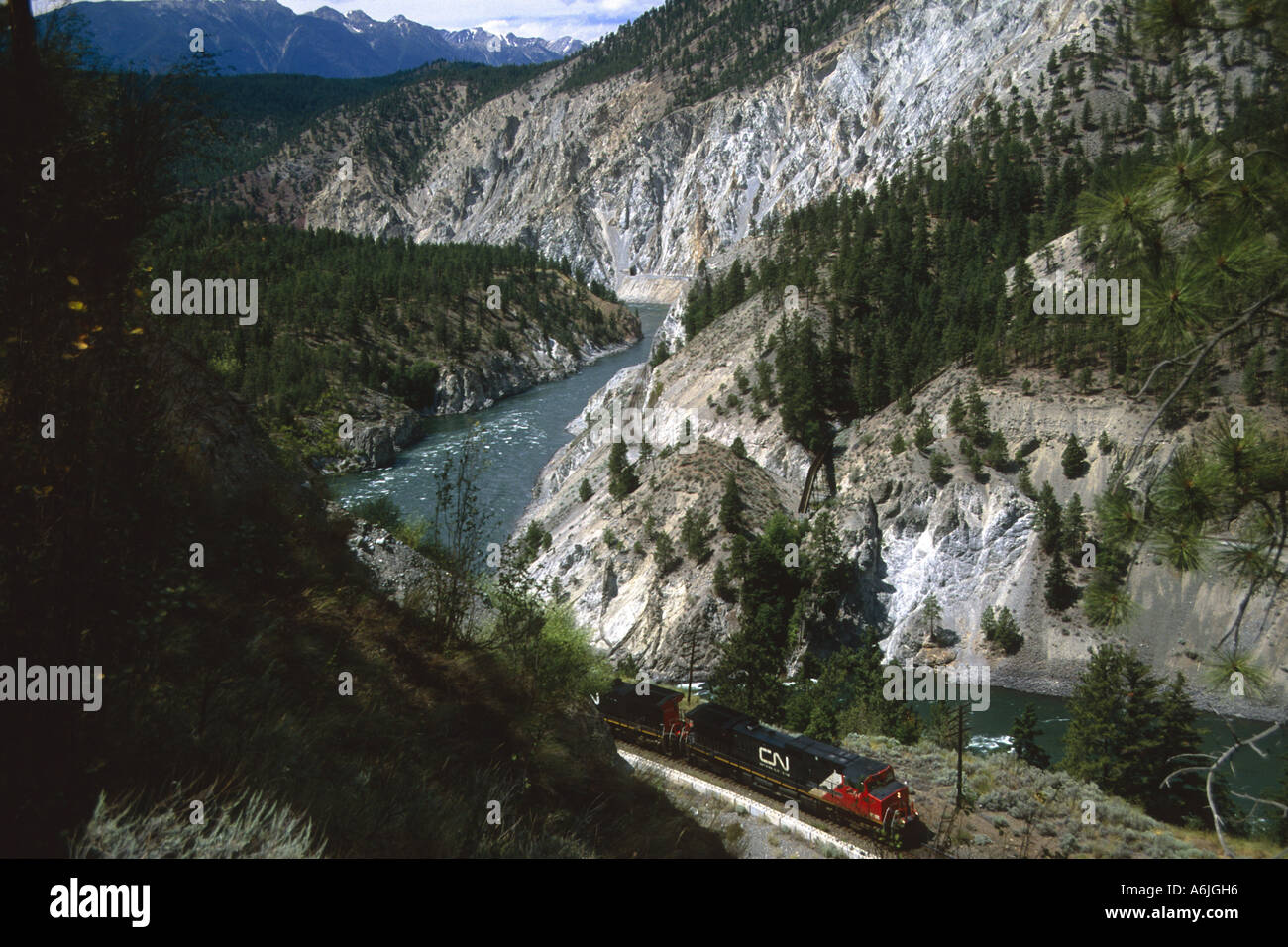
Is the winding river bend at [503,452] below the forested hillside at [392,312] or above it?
below

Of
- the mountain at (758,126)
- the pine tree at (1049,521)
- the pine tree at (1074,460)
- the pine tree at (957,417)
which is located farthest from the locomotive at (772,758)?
the mountain at (758,126)

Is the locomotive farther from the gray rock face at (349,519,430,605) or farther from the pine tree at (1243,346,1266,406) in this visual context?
the pine tree at (1243,346,1266,406)

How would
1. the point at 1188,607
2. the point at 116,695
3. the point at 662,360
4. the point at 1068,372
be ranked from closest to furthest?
the point at 116,695
the point at 1188,607
the point at 1068,372
the point at 662,360

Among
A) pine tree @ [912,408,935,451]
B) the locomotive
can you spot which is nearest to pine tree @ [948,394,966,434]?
pine tree @ [912,408,935,451]

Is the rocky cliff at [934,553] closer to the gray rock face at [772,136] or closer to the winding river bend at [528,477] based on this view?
the winding river bend at [528,477]
